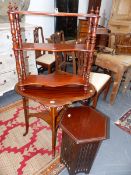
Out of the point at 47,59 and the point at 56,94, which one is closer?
the point at 56,94

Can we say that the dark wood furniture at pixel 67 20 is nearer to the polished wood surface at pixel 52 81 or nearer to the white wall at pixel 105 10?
the white wall at pixel 105 10

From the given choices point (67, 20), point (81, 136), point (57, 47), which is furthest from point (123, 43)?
point (81, 136)

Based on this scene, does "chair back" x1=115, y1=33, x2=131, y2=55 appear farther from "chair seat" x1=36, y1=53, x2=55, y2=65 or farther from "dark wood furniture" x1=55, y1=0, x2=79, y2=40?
"dark wood furniture" x1=55, y1=0, x2=79, y2=40

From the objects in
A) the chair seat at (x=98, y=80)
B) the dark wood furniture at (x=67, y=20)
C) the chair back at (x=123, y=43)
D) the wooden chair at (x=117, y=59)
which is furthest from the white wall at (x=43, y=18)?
the chair seat at (x=98, y=80)

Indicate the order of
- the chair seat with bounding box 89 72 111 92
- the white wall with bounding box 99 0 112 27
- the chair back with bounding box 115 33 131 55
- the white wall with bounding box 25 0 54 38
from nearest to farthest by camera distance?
the chair seat with bounding box 89 72 111 92 → the chair back with bounding box 115 33 131 55 → the white wall with bounding box 25 0 54 38 → the white wall with bounding box 99 0 112 27

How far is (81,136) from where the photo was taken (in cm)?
139

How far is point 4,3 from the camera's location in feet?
8.89

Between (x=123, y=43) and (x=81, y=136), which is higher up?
(x=123, y=43)

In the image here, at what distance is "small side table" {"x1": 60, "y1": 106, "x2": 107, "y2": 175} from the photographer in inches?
55.4

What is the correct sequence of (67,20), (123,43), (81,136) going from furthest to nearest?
(67,20) < (123,43) < (81,136)

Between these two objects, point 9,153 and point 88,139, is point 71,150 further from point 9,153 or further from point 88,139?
point 9,153

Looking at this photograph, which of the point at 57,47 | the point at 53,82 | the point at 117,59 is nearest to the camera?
the point at 57,47

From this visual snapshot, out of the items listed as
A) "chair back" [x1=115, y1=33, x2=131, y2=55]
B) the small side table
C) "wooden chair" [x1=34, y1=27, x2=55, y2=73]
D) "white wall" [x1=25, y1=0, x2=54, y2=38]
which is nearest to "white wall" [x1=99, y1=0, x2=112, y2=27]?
"white wall" [x1=25, y1=0, x2=54, y2=38]

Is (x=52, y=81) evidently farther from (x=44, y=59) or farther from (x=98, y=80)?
(x=44, y=59)
